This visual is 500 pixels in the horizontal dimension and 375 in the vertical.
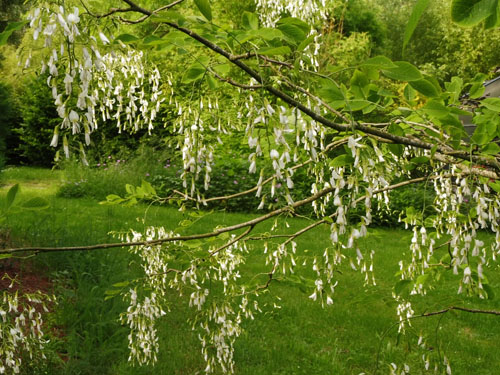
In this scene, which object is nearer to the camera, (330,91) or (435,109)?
(330,91)

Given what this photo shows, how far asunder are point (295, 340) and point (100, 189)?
7.01 metres

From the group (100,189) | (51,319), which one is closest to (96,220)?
(100,189)

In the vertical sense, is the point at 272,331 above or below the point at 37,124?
below

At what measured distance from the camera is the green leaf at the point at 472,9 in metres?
0.76

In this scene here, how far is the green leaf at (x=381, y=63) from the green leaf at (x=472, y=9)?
0.42 m

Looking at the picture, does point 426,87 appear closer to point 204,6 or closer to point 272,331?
point 204,6

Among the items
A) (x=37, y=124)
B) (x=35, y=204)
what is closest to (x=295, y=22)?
(x=35, y=204)

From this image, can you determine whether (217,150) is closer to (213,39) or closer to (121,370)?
(121,370)

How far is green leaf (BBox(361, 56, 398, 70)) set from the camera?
1211mm

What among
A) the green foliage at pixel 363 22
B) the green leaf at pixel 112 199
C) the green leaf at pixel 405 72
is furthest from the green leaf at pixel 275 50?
the green foliage at pixel 363 22

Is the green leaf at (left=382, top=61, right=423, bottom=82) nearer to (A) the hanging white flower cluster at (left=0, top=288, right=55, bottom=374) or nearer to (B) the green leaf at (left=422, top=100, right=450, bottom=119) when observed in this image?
(B) the green leaf at (left=422, top=100, right=450, bottom=119)

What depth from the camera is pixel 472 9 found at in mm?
773

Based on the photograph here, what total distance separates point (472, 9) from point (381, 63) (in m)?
0.48

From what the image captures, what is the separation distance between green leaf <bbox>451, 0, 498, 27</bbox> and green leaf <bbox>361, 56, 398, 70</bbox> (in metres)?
0.42
